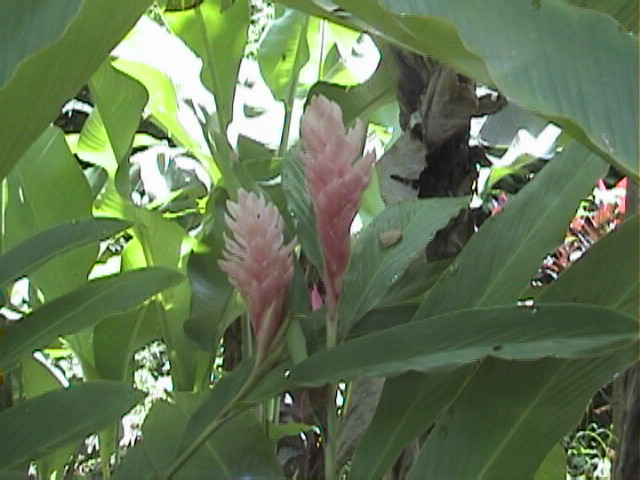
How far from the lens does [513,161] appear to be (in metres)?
1.00

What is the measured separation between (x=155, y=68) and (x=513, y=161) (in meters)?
0.44

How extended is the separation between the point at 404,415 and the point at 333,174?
148 millimetres

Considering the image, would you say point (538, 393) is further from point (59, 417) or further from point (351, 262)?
point (59, 417)

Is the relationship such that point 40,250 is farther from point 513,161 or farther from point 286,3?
point 513,161

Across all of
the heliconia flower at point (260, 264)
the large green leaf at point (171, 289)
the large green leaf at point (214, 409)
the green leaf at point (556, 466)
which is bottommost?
the green leaf at point (556, 466)

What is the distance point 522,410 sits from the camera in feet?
1.48

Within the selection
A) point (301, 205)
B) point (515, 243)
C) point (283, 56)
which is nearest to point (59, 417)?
point (301, 205)

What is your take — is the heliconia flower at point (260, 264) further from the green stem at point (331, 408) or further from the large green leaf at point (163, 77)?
the large green leaf at point (163, 77)

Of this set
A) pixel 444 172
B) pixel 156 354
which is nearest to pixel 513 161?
pixel 444 172

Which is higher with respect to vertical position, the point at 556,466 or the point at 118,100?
the point at 118,100

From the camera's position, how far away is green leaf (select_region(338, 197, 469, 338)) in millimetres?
495

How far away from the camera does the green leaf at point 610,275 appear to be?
45 cm

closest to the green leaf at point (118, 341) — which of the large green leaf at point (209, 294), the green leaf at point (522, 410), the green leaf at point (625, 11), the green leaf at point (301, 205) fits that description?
the large green leaf at point (209, 294)

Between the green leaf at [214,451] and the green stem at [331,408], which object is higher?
the green stem at [331,408]
